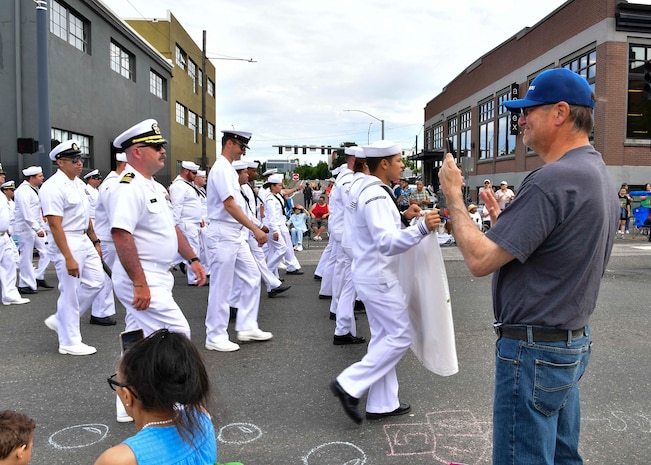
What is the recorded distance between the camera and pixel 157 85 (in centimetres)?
2895

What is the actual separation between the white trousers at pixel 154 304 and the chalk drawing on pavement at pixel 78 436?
719 mm

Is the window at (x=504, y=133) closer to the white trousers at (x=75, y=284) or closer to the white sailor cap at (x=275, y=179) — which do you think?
the white sailor cap at (x=275, y=179)

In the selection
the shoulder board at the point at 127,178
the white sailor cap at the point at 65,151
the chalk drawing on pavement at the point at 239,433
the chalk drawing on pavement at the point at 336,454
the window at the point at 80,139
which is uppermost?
the window at the point at 80,139

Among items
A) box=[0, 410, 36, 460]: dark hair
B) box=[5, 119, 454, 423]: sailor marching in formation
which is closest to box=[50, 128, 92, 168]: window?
box=[5, 119, 454, 423]: sailor marching in formation

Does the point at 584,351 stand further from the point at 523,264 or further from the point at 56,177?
the point at 56,177

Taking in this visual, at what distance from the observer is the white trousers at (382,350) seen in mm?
3848

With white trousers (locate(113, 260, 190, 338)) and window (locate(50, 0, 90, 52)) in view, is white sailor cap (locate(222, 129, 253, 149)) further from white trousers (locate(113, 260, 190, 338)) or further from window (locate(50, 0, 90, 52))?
window (locate(50, 0, 90, 52))

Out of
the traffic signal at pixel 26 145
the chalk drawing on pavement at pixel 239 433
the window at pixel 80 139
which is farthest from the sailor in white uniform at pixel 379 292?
the window at pixel 80 139

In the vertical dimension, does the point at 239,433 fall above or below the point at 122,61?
below

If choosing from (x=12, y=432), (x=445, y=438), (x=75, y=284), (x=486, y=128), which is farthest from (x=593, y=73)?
(x=12, y=432)

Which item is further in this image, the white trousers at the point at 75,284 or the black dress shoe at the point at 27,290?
the black dress shoe at the point at 27,290

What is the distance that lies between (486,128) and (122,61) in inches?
874

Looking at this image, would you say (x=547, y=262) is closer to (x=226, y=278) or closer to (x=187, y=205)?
(x=226, y=278)

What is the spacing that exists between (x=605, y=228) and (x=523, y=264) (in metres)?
0.33
